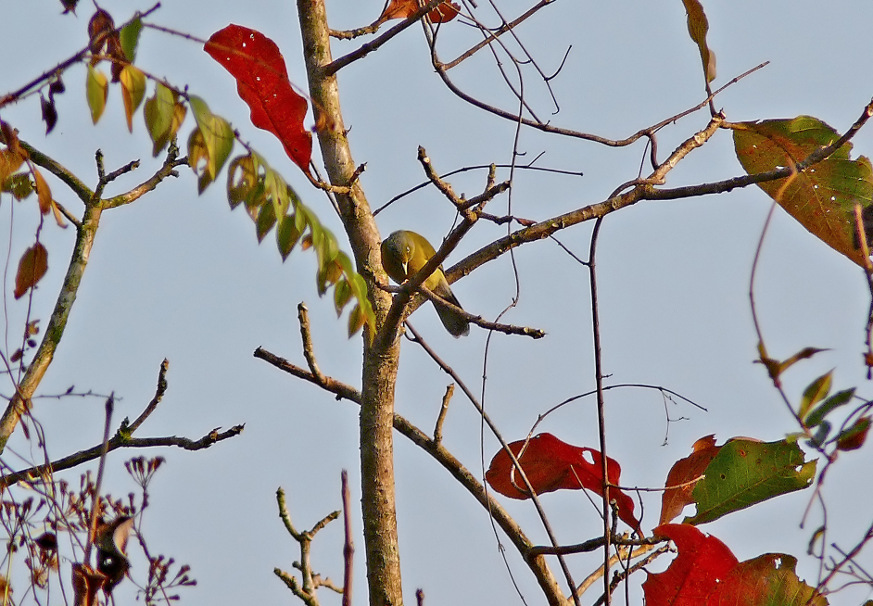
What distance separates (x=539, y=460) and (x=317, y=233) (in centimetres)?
103

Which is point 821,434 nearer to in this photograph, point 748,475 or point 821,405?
point 821,405

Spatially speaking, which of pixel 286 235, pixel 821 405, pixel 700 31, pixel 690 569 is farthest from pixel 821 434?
pixel 700 31

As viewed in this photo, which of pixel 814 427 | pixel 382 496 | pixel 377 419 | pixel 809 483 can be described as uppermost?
pixel 377 419

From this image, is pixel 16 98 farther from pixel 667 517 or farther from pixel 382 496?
pixel 667 517

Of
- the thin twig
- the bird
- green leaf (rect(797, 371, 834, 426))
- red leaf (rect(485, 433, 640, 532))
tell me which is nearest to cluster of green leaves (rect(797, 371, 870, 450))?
green leaf (rect(797, 371, 834, 426))

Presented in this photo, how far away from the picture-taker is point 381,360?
6.84 feet

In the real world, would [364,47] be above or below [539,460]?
above

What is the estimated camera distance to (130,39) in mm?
1255

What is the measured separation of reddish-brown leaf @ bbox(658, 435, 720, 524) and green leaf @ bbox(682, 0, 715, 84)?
2.95ft

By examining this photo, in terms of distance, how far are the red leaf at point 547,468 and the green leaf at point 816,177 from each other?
2.52ft

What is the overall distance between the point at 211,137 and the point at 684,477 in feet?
4.67

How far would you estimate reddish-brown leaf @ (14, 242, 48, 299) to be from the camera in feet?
5.28

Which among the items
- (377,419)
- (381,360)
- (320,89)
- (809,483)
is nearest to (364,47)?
(320,89)

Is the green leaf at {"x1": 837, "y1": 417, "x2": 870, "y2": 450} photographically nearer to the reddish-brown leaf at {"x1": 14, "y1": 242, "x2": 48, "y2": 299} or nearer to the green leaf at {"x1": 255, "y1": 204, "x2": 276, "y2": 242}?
the green leaf at {"x1": 255, "y1": 204, "x2": 276, "y2": 242}
